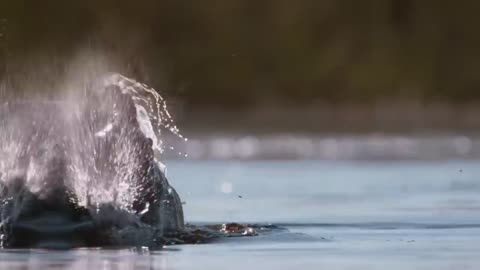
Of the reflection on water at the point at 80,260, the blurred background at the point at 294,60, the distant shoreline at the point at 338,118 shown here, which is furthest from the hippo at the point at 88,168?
the distant shoreline at the point at 338,118

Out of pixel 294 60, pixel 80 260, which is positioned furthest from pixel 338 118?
pixel 80 260

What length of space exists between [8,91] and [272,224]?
251 cm

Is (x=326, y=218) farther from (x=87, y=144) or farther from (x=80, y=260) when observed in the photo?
(x=80, y=260)

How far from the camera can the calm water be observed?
14.1 metres

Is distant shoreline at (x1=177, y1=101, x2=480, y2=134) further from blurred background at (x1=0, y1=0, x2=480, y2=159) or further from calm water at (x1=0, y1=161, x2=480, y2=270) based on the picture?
calm water at (x1=0, y1=161, x2=480, y2=270)

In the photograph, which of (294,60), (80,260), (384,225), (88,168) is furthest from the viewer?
(294,60)

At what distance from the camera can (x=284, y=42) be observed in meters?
50.8

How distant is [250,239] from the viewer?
1608 centimetres

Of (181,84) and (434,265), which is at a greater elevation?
(181,84)

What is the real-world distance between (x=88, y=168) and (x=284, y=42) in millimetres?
34765

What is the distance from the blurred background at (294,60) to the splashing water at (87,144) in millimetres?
20565

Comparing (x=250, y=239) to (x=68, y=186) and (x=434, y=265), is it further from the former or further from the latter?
(x=434, y=265)

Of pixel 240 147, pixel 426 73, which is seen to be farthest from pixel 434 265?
pixel 426 73

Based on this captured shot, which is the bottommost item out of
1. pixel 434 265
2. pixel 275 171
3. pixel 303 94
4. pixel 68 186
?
pixel 434 265
